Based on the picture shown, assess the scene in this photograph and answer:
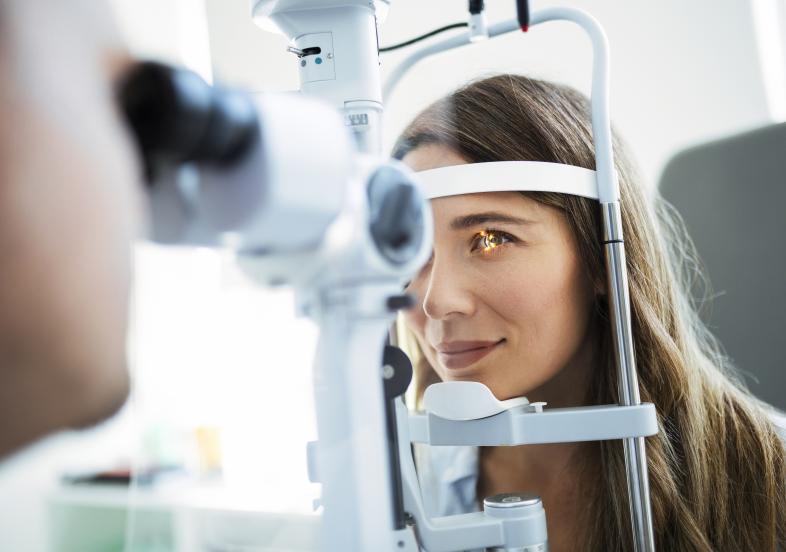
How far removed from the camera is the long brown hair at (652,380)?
2.95ft

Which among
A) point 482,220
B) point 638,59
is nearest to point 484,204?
point 482,220

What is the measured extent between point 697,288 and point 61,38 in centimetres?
127

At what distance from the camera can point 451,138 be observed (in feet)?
3.16

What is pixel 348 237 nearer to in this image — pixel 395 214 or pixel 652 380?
pixel 395 214

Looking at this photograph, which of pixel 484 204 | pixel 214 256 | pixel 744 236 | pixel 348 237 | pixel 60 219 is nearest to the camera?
pixel 60 219

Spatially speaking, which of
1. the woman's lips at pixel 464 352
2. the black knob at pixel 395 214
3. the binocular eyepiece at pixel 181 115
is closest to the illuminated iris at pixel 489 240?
the woman's lips at pixel 464 352

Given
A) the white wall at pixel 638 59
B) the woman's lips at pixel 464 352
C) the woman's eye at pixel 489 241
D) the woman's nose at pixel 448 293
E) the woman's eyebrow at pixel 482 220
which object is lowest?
the woman's lips at pixel 464 352

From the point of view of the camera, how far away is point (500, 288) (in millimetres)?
893

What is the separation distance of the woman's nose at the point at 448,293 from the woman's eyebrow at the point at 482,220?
0.18 feet

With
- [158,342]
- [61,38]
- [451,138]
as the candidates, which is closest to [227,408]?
[158,342]

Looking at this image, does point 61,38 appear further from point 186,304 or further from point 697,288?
point 697,288

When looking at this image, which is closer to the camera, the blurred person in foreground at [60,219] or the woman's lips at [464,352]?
the blurred person in foreground at [60,219]

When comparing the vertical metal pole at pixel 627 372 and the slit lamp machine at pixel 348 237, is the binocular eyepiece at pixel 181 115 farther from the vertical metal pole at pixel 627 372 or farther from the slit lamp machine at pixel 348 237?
the vertical metal pole at pixel 627 372

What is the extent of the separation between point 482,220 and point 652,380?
33cm
